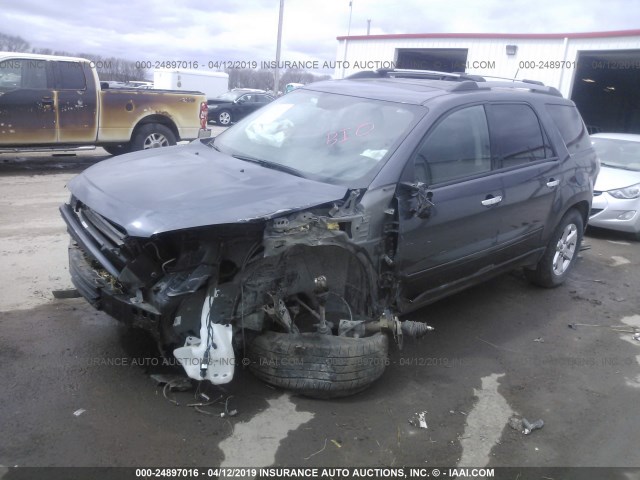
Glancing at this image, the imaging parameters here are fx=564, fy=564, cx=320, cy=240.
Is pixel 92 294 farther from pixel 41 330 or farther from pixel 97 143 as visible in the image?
pixel 97 143

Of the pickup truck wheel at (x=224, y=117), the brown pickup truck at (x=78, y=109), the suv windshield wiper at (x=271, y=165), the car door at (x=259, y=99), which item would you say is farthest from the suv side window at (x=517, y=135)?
the car door at (x=259, y=99)

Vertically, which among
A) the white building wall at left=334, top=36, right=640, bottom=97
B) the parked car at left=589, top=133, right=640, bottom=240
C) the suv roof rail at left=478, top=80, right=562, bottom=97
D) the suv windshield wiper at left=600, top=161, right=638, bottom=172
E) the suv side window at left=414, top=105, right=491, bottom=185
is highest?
the white building wall at left=334, top=36, right=640, bottom=97

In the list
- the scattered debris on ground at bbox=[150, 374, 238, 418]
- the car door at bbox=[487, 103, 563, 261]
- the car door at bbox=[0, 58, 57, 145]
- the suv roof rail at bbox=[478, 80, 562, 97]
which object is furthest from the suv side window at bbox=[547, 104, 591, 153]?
the car door at bbox=[0, 58, 57, 145]

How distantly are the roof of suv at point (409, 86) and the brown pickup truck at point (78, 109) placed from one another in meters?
6.37

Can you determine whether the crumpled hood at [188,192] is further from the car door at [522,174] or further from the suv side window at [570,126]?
the suv side window at [570,126]

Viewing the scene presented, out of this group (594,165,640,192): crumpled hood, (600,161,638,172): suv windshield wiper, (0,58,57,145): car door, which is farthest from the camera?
(0,58,57,145): car door

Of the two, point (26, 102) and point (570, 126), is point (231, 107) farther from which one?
point (570, 126)

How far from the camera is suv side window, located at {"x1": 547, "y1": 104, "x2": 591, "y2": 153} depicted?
514cm

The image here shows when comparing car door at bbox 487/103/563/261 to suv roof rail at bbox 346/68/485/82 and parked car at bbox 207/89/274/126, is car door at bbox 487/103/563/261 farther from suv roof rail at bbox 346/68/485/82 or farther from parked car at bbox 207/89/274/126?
parked car at bbox 207/89/274/126

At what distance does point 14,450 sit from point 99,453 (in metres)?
0.39

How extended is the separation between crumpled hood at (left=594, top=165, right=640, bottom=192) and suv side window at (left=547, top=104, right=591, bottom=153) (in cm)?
256

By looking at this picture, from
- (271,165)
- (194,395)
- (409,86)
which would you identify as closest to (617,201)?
(409,86)

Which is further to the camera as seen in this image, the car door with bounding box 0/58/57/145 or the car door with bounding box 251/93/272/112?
the car door with bounding box 251/93/272/112

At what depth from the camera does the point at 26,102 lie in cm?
908
